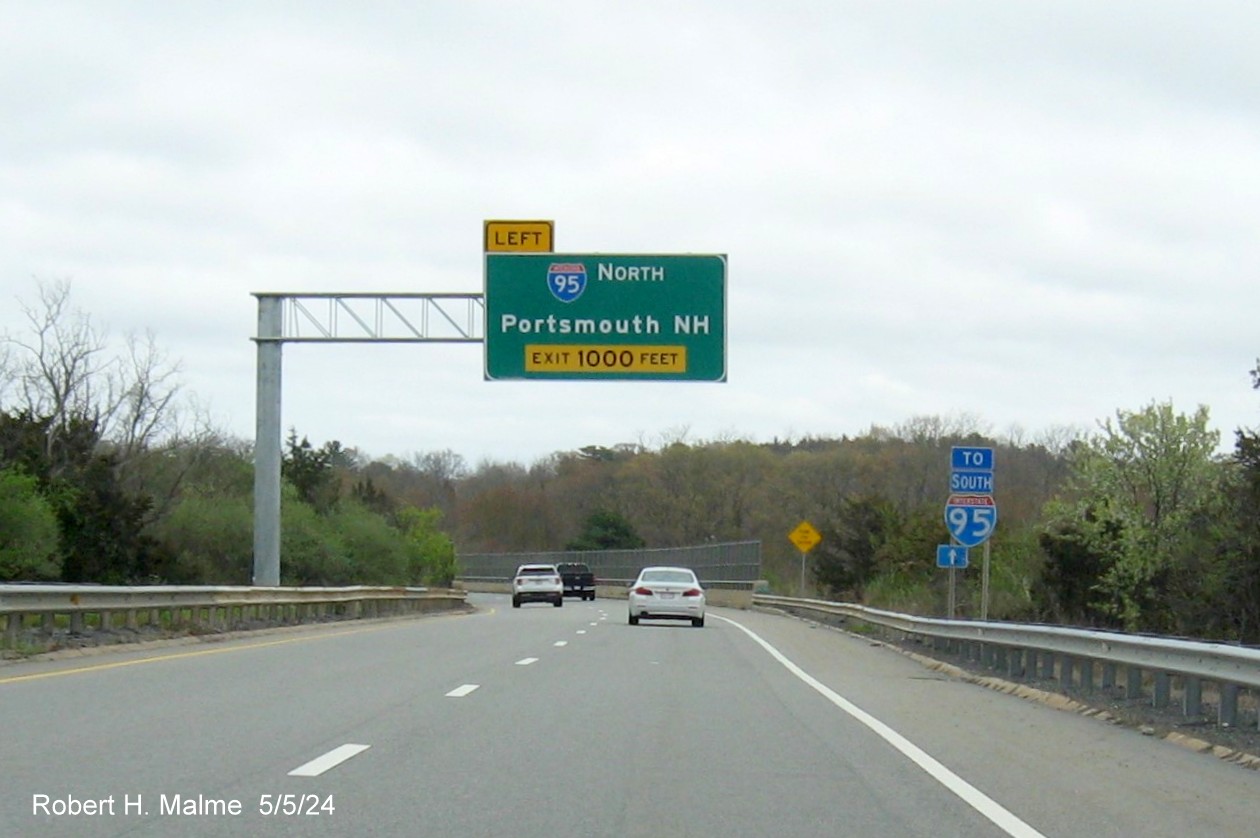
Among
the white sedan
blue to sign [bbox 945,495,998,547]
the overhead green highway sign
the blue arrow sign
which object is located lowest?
the white sedan

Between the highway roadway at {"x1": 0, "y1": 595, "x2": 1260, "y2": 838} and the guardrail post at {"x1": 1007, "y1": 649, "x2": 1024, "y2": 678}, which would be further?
the guardrail post at {"x1": 1007, "y1": 649, "x2": 1024, "y2": 678}

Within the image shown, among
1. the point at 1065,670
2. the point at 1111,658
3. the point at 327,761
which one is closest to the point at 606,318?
the point at 1065,670

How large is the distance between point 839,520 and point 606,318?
60562 mm

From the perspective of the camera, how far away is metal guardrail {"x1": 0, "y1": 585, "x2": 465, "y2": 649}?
2030 centimetres

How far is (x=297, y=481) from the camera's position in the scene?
3233 inches

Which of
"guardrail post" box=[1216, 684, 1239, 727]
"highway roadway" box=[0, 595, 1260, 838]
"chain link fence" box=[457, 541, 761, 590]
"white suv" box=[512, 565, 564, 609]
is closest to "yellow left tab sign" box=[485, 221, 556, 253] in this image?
Answer: "highway roadway" box=[0, 595, 1260, 838]

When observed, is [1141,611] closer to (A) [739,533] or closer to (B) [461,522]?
(A) [739,533]

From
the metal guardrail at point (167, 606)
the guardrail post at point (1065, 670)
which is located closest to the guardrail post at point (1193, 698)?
the guardrail post at point (1065, 670)

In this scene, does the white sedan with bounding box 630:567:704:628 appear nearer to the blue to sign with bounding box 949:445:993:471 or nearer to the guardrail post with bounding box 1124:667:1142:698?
the blue to sign with bounding box 949:445:993:471

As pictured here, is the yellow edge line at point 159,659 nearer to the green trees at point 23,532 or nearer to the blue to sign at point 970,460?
the blue to sign at point 970,460

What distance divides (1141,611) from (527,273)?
32.0 m

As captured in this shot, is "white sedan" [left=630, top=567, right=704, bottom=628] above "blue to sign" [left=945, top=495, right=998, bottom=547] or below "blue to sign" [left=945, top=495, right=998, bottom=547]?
below

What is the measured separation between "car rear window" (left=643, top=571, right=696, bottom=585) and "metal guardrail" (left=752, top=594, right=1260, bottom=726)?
34.3 ft

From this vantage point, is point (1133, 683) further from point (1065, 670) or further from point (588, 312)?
point (588, 312)
